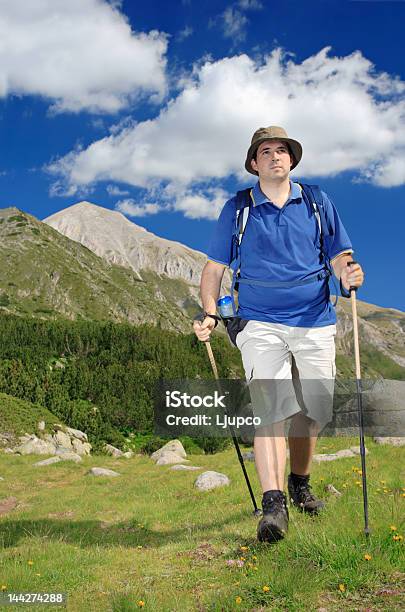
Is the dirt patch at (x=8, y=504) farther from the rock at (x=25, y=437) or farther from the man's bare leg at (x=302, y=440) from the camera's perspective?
the rock at (x=25, y=437)

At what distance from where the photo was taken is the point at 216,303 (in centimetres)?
664

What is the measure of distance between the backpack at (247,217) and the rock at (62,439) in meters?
31.3

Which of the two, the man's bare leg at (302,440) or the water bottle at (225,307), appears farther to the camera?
the man's bare leg at (302,440)

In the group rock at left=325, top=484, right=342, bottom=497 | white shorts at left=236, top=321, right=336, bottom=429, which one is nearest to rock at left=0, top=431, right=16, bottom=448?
rock at left=325, top=484, right=342, bottom=497

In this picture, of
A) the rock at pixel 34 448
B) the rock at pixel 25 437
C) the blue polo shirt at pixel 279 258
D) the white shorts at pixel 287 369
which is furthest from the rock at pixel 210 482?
the rock at pixel 25 437

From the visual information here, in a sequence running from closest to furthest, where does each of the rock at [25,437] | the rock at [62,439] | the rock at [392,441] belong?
1. the rock at [392,441]
2. the rock at [25,437]
3. the rock at [62,439]

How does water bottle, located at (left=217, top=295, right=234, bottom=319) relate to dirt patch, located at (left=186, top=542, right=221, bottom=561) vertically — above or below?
above

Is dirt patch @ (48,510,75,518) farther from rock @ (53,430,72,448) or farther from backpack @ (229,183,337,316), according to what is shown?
rock @ (53,430,72,448)

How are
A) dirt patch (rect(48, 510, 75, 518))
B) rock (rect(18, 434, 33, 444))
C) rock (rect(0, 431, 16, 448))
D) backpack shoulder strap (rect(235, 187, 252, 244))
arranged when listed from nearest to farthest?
backpack shoulder strap (rect(235, 187, 252, 244))
dirt patch (rect(48, 510, 75, 518))
rock (rect(0, 431, 16, 448))
rock (rect(18, 434, 33, 444))

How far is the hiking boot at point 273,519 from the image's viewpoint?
18.4 ft

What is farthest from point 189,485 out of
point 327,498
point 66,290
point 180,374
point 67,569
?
point 66,290

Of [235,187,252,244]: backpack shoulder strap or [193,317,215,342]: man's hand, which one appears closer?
[235,187,252,244]: backpack shoulder strap

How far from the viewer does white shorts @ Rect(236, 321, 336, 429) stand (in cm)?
609

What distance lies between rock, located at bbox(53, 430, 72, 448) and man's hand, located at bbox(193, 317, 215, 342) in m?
A: 30.7
